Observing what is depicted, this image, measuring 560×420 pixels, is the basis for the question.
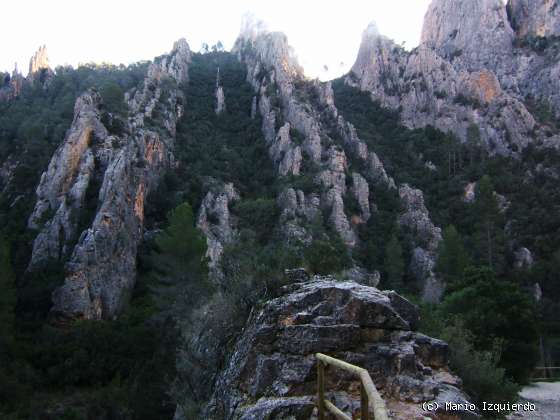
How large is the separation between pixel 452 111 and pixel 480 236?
33.3m

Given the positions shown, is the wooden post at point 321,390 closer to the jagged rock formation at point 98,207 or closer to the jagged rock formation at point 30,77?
the jagged rock formation at point 98,207

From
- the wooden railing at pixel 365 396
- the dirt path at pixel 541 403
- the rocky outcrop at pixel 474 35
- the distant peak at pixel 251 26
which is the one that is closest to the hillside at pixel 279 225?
the rocky outcrop at pixel 474 35

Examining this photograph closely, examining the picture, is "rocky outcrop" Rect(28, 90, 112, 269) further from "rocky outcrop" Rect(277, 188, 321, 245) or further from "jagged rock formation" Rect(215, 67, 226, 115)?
"jagged rock formation" Rect(215, 67, 226, 115)

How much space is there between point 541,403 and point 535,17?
320 ft

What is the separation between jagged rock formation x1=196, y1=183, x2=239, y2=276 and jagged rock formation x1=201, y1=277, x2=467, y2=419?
32344mm

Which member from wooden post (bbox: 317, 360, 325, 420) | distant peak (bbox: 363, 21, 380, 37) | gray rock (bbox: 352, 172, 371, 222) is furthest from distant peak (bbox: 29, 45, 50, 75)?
wooden post (bbox: 317, 360, 325, 420)

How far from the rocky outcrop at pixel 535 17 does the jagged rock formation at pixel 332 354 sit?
9940 cm

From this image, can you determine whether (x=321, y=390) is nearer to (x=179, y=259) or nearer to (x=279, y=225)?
(x=179, y=259)

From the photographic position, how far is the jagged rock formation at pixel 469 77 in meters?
73.2

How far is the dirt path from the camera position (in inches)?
584

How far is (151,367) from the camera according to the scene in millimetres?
21328

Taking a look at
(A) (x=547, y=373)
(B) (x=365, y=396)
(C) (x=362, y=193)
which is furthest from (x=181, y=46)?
(B) (x=365, y=396)

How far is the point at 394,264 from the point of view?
162 feet

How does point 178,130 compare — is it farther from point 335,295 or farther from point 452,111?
point 335,295
